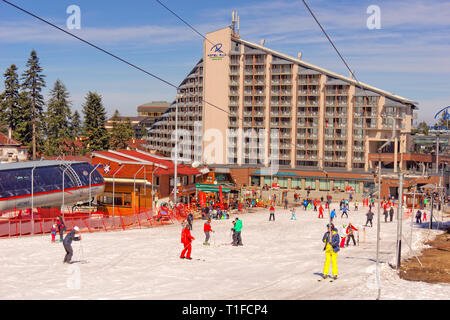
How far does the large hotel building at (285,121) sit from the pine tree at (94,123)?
1652 centimetres

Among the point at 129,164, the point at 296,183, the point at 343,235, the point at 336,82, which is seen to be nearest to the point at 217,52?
the point at 336,82

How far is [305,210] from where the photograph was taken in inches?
2018

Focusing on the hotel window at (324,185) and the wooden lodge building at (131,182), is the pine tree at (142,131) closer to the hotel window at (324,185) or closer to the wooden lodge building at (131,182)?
the hotel window at (324,185)

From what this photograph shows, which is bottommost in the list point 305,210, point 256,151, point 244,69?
point 305,210

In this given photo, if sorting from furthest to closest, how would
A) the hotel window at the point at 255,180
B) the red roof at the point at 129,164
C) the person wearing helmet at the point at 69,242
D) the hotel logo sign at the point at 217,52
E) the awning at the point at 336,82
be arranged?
the hotel logo sign at the point at 217,52, the hotel window at the point at 255,180, the awning at the point at 336,82, the red roof at the point at 129,164, the person wearing helmet at the point at 69,242

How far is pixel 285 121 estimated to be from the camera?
3617 inches

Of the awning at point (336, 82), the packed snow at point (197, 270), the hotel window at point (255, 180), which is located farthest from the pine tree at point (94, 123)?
the packed snow at point (197, 270)

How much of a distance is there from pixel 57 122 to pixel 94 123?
7.43m

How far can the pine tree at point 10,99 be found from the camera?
84438 mm

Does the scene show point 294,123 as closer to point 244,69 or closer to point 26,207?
point 244,69

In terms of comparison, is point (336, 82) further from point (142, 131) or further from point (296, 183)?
point (142, 131)
